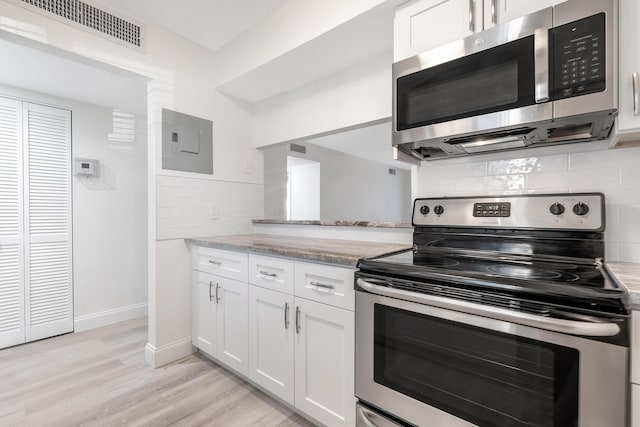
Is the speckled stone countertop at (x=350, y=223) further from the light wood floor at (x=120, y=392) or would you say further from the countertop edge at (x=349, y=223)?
the light wood floor at (x=120, y=392)

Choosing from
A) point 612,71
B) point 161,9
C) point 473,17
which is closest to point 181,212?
point 161,9

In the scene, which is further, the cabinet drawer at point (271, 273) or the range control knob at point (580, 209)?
the cabinet drawer at point (271, 273)

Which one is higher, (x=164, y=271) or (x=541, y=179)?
(x=541, y=179)

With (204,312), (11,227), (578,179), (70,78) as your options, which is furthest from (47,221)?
(578,179)

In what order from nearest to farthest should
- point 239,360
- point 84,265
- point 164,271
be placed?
1. point 239,360
2. point 164,271
3. point 84,265

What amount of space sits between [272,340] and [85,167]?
260cm

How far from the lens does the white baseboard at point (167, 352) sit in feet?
7.06

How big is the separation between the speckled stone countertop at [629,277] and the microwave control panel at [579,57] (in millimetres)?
616

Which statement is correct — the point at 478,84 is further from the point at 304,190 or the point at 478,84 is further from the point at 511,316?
the point at 304,190

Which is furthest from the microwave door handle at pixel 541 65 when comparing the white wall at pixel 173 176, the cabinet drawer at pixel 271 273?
the white wall at pixel 173 176

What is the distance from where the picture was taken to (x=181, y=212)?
2.29 m

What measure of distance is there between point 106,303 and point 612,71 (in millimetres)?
4037

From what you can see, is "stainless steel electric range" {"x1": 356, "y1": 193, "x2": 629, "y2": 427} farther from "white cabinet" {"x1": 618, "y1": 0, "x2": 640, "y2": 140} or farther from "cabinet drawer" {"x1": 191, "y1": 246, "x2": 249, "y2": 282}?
"cabinet drawer" {"x1": 191, "y1": 246, "x2": 249, "y2": 282}

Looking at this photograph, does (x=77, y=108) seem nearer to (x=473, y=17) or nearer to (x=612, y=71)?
(x=473, y=17)
